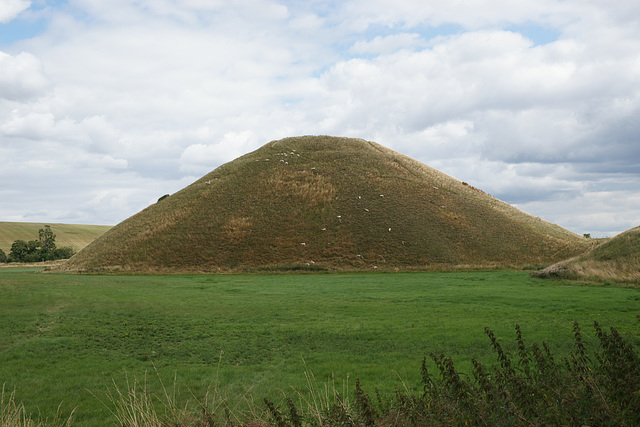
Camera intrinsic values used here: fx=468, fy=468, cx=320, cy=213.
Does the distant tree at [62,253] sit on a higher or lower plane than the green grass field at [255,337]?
higher

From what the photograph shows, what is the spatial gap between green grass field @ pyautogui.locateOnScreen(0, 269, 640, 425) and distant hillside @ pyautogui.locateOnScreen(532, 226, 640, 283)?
14.3 feet

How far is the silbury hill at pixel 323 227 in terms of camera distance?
64.2 metres

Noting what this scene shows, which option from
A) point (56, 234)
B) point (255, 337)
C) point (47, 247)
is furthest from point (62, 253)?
point (255, 337)

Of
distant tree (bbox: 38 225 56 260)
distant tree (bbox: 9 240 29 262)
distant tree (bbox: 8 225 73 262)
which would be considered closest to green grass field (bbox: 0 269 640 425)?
distant tree (bbox: 8 225 73 262)

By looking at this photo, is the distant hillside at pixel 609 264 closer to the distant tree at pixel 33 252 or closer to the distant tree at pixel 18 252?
the distant tree at pixel 33 252

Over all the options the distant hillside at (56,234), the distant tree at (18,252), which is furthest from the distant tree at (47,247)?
the distant hillside at (56,234)

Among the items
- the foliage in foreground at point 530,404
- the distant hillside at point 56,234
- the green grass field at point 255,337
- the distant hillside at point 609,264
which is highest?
the distant hillside at point 56,234

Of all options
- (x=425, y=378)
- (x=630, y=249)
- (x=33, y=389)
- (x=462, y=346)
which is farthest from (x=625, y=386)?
(x=630, y=249)

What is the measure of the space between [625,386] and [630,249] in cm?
3545

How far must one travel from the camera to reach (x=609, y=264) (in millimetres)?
35062

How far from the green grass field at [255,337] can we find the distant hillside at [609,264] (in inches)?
171

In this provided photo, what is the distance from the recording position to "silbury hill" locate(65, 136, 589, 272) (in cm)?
6419

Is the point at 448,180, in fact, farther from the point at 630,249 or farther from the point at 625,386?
the point at 625,386

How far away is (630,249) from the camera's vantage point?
3572 centimetres
